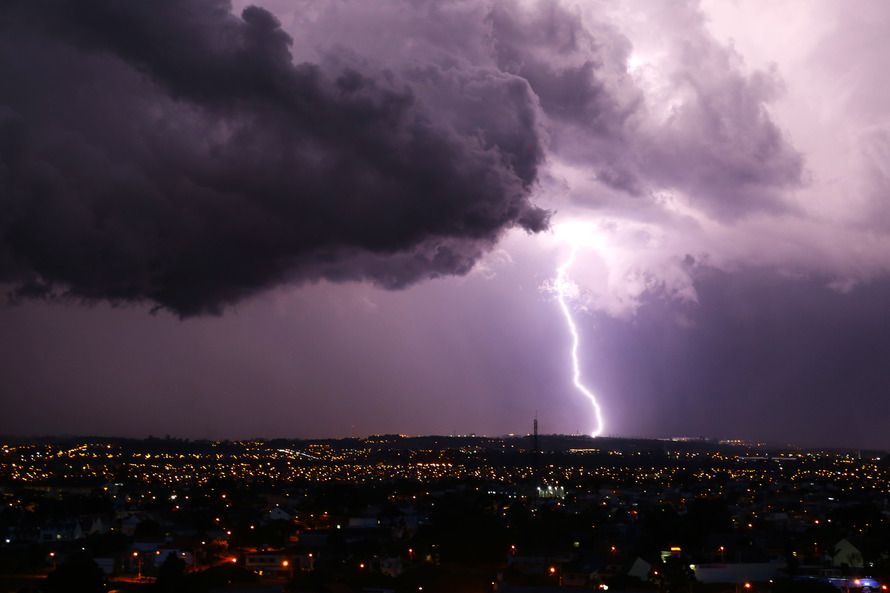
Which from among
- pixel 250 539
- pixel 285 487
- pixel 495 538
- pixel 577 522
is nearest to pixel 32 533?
pixel 250 539

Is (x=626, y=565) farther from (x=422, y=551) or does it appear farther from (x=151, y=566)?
(x=151, y=566)

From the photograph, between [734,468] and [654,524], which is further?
[734,468]

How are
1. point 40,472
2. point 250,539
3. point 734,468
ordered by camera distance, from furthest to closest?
point 734,468 < point 40,472 < point 250,539

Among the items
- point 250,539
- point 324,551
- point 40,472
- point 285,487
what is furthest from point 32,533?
point 40,472

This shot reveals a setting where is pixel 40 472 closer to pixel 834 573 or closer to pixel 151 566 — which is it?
pixel 151 566

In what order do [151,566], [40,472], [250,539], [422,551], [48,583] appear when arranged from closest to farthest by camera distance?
[48,583] < [151,566] < [422,551] < [250,539] < [40,472]

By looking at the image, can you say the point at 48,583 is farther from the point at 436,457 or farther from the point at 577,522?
the point at 436,457

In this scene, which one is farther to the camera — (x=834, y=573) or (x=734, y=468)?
(x=734, y=468)

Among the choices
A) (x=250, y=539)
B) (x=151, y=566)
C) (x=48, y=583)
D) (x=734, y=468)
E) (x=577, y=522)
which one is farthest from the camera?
(x=734, y=468)

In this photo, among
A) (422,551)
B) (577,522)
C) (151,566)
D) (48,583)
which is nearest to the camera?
(48,583)
